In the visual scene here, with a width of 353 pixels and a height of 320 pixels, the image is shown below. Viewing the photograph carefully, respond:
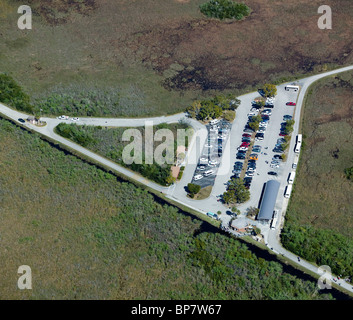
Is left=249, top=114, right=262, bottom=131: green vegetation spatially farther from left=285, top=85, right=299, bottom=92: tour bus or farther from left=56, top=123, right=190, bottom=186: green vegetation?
left=285, top=85, right=299, bottom=92: tour bus

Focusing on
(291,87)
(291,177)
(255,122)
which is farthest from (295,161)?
(291,87)

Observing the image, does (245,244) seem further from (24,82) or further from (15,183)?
(24,82)

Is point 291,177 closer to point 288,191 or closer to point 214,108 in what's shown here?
point 288,191

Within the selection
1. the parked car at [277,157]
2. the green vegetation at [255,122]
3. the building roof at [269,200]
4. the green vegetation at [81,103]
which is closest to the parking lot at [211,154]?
the green vegetation at [255,122]

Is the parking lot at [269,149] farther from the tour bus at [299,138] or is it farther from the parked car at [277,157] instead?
the tour bus at [299,138]

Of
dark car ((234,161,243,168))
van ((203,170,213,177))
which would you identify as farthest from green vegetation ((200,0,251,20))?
van ((203,170,213,177))

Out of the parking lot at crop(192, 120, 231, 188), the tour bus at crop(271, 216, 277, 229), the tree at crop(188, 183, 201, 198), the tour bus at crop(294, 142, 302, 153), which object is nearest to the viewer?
the tour bus at crop(271, 216, 277, 229)
